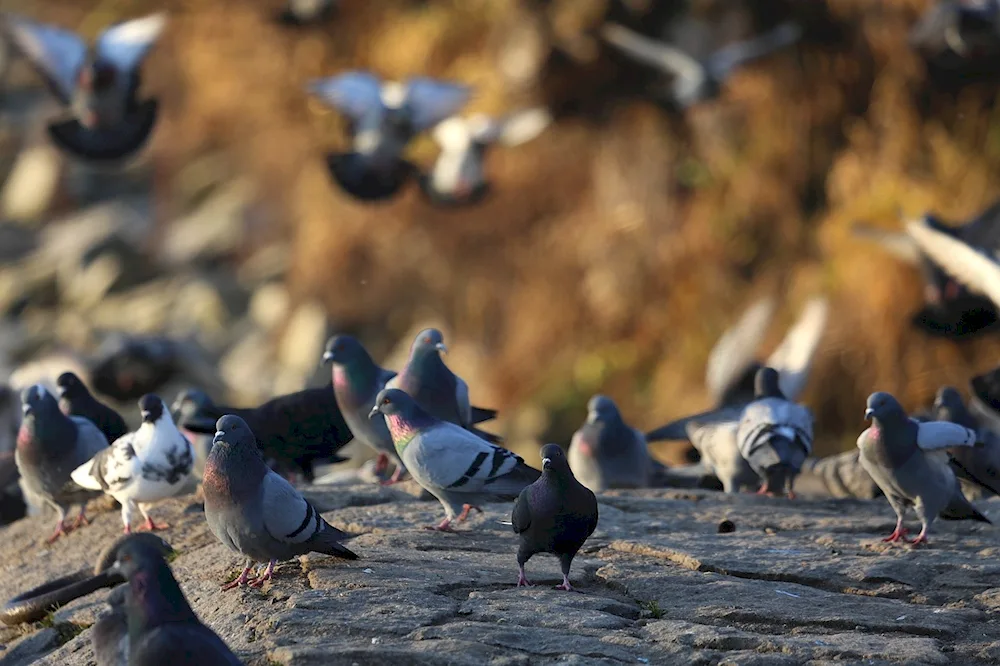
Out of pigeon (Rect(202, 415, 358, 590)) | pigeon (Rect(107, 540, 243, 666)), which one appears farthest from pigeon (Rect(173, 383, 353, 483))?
pigeon (Rect(107, 540, 243, 666))

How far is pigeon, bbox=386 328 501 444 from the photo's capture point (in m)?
7.58

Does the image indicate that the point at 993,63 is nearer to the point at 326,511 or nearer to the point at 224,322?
the point at 326,511

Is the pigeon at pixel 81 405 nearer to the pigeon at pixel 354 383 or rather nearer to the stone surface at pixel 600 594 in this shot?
the stone surface at pixel 600 594

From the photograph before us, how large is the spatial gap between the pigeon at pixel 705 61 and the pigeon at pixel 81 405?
9.13m

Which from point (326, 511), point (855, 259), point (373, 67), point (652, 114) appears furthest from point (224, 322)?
point (326, 511)

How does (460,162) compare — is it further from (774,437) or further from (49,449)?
(49,449)

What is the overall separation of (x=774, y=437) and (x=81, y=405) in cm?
401

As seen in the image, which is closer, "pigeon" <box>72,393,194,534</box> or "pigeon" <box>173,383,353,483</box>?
"pigeon" <box>72,393,194,534</box>

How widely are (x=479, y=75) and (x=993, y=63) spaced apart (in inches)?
267

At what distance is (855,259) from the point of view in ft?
48.9

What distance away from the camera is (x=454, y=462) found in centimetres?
626

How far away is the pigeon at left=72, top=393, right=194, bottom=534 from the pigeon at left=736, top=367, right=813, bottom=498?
3020 millimetres

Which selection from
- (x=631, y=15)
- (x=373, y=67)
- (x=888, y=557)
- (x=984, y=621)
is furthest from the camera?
(x=373, y=67)

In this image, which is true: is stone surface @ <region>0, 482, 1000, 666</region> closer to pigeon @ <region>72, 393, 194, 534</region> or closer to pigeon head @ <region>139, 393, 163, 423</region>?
pigeon @ <region>72, 393, 194, 534</region>
